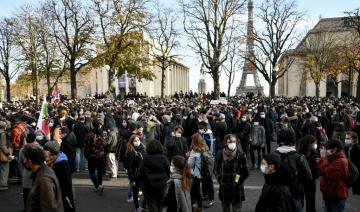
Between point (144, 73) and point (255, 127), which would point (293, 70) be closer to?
point (144, 73)

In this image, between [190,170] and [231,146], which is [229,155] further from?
[190,170]

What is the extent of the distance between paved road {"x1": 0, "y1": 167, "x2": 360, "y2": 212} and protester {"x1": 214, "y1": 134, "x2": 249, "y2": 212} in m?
1.77

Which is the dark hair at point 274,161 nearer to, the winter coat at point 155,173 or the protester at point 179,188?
the protester at point 179,188

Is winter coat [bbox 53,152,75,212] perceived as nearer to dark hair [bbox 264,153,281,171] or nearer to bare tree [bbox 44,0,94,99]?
dark hair [bbox 264,153,281,171]

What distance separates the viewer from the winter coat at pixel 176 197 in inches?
219

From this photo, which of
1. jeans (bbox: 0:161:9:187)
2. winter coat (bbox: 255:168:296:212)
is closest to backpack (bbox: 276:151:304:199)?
winter coat (bbox: 255:168:296:212)

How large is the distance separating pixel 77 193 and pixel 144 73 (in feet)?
102

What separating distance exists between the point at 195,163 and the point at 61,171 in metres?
2.43

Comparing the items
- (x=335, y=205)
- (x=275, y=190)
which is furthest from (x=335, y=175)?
(x=275, y=190)

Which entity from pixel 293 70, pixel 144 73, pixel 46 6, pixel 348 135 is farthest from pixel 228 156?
pixel 293 70

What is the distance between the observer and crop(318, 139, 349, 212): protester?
6.22 m

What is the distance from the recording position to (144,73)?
132 feet

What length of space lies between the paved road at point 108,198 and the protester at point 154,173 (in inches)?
86.1

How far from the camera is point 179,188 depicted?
18.4ft
